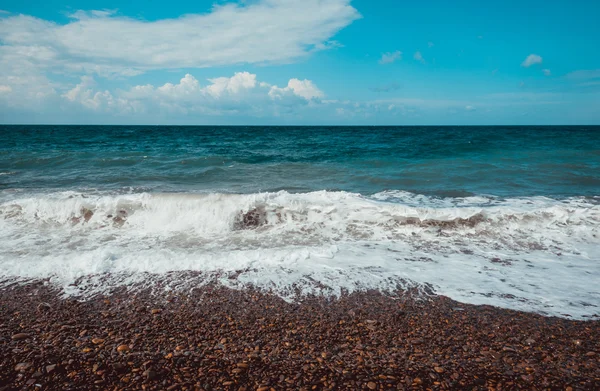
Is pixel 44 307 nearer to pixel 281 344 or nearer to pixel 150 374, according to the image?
pixel 150 374

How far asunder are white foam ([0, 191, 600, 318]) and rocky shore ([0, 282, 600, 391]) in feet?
1.67

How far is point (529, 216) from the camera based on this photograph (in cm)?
788

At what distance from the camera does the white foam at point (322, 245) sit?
4.97 meters

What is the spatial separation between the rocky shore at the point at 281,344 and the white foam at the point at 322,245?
0.51 metres

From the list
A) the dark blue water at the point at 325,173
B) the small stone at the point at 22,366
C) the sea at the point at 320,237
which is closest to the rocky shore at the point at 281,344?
the small stone at the point at 22,366

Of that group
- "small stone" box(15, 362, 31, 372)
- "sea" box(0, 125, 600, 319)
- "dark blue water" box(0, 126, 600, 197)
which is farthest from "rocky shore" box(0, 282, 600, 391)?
"dark blue water" box(0, 126, 600, 197)

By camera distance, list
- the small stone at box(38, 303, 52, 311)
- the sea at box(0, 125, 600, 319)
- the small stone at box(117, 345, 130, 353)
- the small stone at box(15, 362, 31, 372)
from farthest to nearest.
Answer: the sea at box(0, 125, 600, 319), the small stone at box(38, 303, 52, 311), the small stone at box(117, 345, 130, 353), the small stone at box(15, 362, 31, 372)

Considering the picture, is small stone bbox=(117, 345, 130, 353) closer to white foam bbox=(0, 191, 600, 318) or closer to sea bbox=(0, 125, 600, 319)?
sea bbox=(0, 125, 600, 319)

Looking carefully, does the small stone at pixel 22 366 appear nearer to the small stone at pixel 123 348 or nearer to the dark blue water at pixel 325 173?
the small stone at pixel 123 348

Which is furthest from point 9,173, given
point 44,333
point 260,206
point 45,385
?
point 45,385

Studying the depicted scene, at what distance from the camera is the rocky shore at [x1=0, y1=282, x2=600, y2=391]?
2951mm

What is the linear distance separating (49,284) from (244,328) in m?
3.06

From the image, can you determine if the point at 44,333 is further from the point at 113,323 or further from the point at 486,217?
the point at 486,217

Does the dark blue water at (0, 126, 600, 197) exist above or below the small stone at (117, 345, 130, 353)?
above
